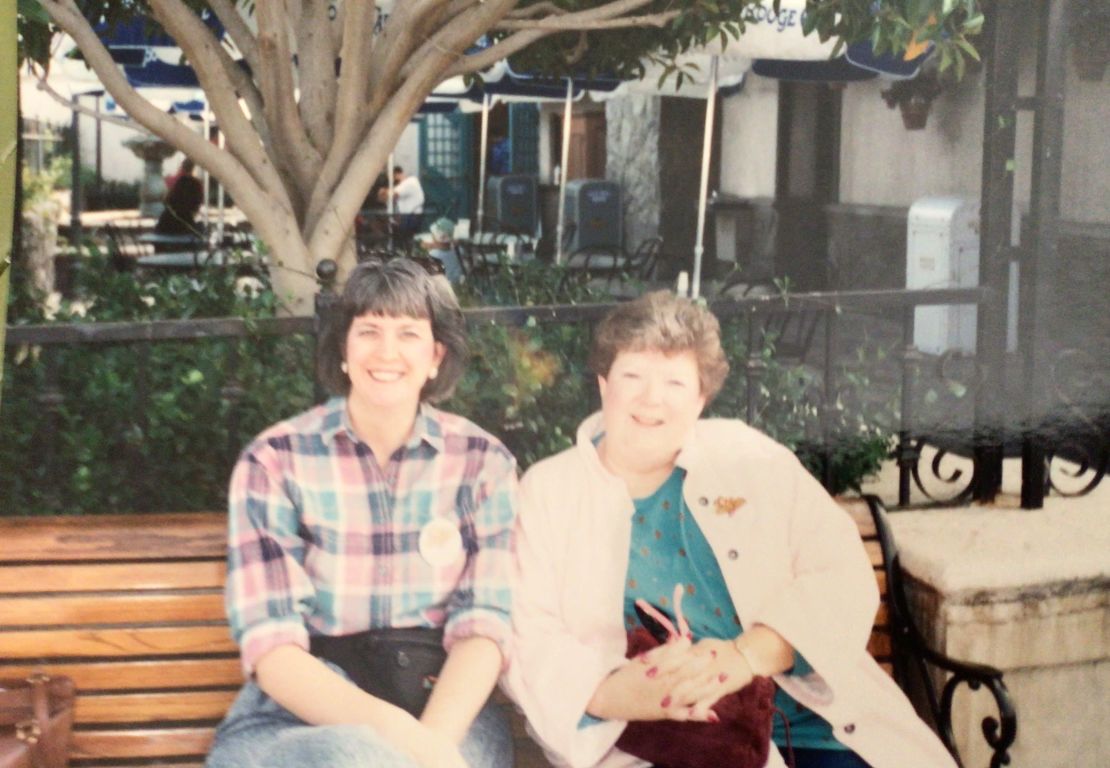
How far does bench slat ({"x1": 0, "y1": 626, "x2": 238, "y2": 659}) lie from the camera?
8.38 ft

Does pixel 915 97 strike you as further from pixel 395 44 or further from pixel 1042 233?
pixel 395 44

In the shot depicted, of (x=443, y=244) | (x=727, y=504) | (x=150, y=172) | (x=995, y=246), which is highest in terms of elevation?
(x=150, y=172)

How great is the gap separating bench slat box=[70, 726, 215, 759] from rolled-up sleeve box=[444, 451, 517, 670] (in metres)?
0.53

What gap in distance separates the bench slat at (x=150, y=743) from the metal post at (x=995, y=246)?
1.81 metres

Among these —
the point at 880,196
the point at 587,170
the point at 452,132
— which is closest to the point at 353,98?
the point at 880,196

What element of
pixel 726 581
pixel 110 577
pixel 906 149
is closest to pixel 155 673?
pixel 110 577

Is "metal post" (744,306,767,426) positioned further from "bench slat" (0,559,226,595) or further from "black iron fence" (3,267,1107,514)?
"bench slat" (0,559,226,595)

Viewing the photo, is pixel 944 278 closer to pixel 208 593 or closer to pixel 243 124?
pixel 243 124

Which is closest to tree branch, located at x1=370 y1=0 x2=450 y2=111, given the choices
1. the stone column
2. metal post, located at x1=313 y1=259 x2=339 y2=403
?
metal post, located at x1=313 y1=259 x2=339 y2=403

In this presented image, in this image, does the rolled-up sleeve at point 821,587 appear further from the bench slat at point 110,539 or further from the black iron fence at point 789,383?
the bench slat at point 110,539

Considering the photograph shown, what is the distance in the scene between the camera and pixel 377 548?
243 centimetres

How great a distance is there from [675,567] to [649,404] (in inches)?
12.0

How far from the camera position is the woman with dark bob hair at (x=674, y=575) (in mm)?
2525

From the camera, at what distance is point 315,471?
2436 millimetres
